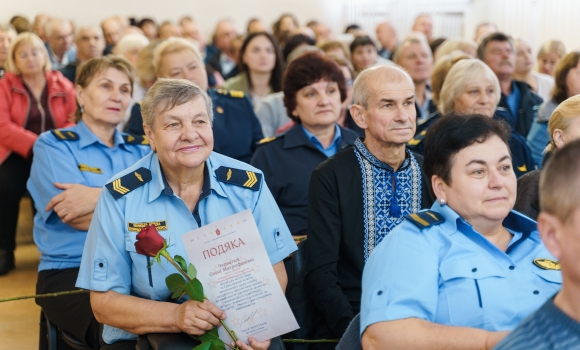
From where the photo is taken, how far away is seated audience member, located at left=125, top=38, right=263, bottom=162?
3.92m

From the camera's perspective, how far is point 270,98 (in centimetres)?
457

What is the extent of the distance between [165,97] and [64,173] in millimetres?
981

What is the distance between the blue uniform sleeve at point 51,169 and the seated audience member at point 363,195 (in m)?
1.12

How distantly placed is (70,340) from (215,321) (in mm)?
896

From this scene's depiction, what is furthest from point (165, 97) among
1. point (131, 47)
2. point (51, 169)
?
point (131, 47)

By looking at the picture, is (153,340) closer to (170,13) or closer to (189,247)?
(189,247)

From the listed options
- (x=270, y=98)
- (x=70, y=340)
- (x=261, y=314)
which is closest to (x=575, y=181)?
(x=261, y=314)

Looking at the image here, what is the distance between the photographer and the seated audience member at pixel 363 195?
241cm

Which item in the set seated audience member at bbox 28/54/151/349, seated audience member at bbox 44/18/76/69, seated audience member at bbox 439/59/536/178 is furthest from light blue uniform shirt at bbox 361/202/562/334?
seated audience member at bbox 44/18/76/69

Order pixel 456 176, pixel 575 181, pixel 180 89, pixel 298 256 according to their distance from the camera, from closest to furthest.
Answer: pixel 575 181 → pixel 456 176 → pixel 180 89 → pixel 298 256

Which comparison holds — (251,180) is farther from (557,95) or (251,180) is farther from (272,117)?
(557,95)

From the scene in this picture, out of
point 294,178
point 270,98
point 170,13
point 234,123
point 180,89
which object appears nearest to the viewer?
point 180,89

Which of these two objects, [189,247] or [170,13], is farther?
[170,13]

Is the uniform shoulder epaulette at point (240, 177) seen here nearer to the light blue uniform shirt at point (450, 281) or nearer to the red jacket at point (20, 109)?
the light blue uniform shirt at point (450, 281)
